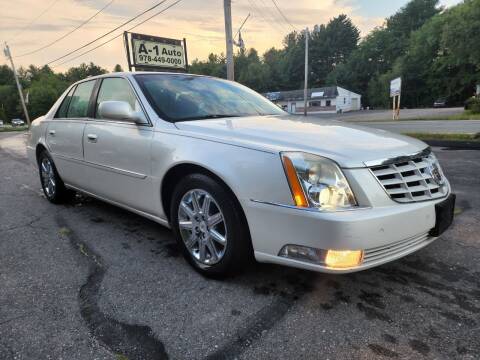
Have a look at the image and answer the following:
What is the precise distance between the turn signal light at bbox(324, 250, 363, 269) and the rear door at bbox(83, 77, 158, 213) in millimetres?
1516

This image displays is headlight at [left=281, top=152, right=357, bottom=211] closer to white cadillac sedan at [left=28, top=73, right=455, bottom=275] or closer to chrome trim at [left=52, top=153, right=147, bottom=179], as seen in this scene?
white cadillac sedan at [left=28, top=73, right=455, bottom=275]

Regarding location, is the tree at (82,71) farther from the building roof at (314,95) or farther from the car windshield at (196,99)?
the car windshield at (196,99)

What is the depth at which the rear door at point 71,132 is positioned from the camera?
3.84 m

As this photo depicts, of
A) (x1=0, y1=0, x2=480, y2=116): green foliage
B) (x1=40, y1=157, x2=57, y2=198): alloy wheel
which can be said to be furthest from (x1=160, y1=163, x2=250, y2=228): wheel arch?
(x1=0, y1=0, x2=480, y2=116): green foliage

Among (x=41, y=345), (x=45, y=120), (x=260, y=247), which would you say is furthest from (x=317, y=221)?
(x=45, y=120)

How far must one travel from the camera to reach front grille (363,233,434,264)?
2.05 metres

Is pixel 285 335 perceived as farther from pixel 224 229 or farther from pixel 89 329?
pixel 89 329

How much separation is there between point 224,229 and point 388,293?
44.5 inches

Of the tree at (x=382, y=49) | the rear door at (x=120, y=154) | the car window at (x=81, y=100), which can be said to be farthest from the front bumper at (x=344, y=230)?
the tree at (x=382, y=49)

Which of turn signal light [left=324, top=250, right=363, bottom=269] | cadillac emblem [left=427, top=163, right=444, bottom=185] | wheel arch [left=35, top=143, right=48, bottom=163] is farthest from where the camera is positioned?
wheel arch [left=35, top=143, right=48, bottom=163]

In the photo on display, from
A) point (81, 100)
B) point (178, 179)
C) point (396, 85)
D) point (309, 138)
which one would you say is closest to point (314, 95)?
point (396, 85)

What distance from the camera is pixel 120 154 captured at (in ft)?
10.4

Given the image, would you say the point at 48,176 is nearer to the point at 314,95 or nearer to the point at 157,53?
Answer: the point at 157,53

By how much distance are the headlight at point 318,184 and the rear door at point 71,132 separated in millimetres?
2572
